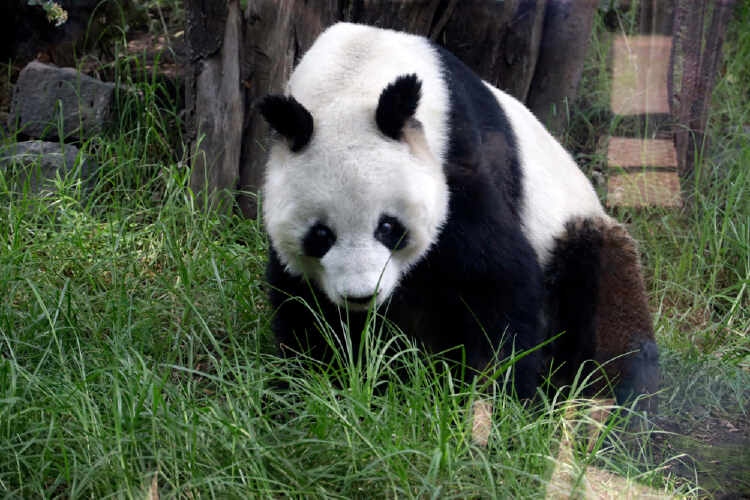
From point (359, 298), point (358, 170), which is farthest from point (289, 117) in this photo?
point (359, 298)

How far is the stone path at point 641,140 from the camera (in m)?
3.71

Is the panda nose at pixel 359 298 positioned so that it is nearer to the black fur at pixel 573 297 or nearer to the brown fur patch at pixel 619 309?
the black fur at pixel 573 297

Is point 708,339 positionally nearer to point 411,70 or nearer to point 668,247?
point 668,247

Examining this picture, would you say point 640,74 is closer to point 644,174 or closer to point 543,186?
point 644,174

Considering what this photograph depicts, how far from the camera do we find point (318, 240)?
269 cm

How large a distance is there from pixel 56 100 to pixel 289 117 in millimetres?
3237

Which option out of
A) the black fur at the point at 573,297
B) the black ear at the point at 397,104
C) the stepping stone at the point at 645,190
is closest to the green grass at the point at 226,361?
the stepping stone at the point at 645,190

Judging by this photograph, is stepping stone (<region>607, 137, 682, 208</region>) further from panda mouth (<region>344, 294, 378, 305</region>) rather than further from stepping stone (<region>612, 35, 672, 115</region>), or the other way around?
panda mouth (<region>344, 294, 378, 305</region>)

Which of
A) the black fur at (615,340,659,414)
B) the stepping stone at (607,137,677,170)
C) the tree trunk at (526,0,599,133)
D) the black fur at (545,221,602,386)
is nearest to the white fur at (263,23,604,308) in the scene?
the black fur at (545,221,602,386)

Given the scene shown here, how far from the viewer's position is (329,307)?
122 inches

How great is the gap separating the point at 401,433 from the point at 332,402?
12.0 inches

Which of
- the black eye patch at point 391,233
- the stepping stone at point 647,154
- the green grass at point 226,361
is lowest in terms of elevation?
the green grass at point 226,361

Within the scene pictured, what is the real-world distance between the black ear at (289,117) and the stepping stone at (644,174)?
2422 mm

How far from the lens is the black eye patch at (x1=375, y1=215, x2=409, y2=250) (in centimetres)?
265
